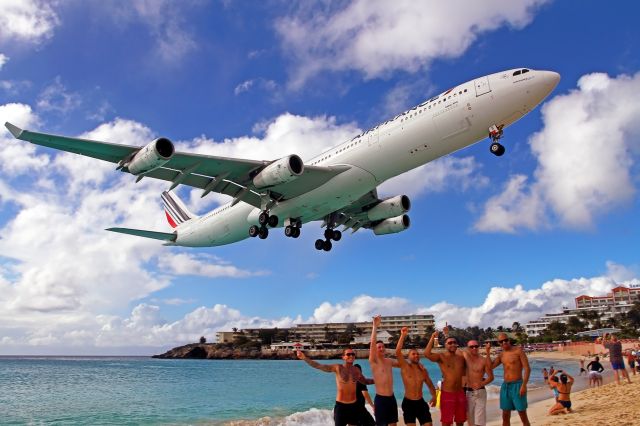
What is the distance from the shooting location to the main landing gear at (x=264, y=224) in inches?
1214

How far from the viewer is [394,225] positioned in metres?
35.5

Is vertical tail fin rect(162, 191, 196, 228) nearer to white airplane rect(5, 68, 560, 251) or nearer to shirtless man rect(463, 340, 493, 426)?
white airplane rect(5, 68, 560, 251)

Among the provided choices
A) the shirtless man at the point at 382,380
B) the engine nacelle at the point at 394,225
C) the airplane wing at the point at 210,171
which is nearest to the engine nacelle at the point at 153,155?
the airplane wing at the point at 210,171

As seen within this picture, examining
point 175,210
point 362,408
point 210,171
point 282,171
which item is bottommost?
point 362,408

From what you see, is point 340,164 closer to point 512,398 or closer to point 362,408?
point 512,398

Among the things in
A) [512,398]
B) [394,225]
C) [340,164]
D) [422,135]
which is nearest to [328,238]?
[394,225]

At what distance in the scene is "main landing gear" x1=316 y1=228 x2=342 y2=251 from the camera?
36.1 meters

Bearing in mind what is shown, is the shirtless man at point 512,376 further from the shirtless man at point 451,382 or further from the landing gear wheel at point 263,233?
the landing gear wheel at point 263,233

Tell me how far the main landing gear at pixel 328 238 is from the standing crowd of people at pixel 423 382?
25111 mm

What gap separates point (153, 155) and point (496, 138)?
15.6 m

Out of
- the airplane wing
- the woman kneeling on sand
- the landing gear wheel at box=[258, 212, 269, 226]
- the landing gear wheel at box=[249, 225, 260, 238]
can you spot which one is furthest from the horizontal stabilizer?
the woman kneeling on sand

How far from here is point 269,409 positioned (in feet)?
140

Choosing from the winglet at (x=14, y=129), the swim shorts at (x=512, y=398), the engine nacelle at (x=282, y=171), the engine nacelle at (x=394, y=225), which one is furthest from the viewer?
the engine nacelle at (x=394, y=225)

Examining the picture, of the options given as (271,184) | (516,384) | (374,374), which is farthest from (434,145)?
(374,374)
